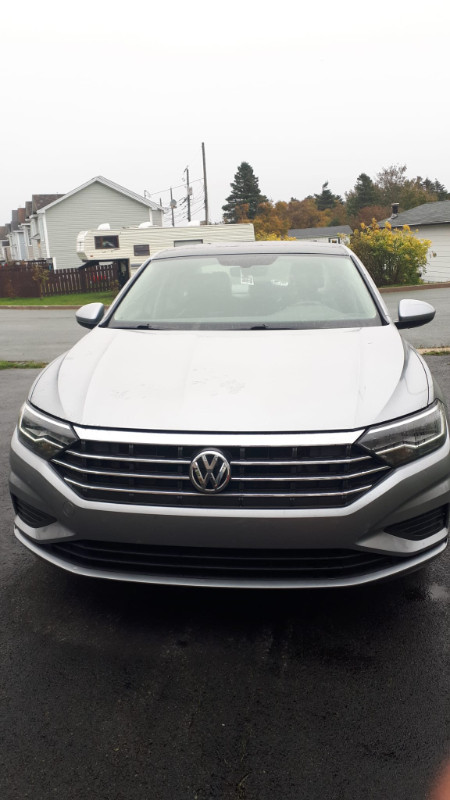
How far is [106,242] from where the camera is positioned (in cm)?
2938

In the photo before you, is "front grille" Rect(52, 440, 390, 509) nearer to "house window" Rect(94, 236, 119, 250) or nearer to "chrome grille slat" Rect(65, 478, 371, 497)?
"chrome grille slat" Rect(65, 478, 371, 497)

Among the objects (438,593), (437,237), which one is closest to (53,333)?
(438,593)

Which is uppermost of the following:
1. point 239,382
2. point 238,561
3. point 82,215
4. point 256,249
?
point 256,249

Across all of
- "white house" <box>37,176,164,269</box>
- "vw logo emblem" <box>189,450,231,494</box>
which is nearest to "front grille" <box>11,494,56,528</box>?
"vw logo emblem" <box>189,450,231,494</box>

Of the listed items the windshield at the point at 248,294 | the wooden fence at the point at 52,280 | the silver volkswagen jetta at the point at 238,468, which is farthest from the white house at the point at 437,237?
the silver volkswagen jetta at the point at 238,468

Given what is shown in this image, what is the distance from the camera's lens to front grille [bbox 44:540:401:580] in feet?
8.05

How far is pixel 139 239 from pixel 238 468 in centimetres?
2776

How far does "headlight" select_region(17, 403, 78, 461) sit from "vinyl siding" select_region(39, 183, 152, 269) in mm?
42284

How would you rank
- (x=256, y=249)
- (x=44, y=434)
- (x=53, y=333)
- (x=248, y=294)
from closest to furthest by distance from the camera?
1. (x=44, y=434)
2. (x=248, y=294)
3. (x=256, y=249)
4. (x=53, y=333)

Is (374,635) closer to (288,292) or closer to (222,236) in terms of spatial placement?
(288,292)

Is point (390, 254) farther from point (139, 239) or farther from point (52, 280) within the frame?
point (52, 280)

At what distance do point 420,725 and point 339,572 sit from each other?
0.56 m

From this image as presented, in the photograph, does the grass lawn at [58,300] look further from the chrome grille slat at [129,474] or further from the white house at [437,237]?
the chrome grille slat at [129,474]

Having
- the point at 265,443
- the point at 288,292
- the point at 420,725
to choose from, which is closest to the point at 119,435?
the point at 265,443
